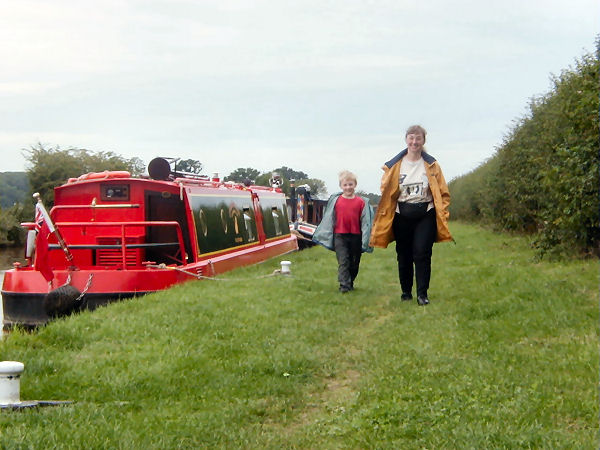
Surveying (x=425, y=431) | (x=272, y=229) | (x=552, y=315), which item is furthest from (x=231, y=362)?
(x=272, y=229)

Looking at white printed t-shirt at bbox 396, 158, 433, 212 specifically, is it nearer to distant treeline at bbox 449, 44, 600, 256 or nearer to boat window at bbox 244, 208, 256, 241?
distant treeline at bbox 449, 44, 600, 256

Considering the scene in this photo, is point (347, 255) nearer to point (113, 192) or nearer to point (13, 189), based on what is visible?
point (113, 192)

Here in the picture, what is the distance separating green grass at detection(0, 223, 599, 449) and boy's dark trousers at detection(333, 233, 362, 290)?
2.70 feet

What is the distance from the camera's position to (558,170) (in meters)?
9.86

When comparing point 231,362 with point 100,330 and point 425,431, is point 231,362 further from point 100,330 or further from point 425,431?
point 425,431

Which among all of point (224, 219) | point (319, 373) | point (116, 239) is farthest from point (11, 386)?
point (224, 219)

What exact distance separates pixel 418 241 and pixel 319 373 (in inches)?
114

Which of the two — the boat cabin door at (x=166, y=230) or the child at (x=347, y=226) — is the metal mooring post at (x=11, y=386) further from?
the boat cabin door at (x=166, y=230)

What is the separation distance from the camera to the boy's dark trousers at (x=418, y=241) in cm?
764

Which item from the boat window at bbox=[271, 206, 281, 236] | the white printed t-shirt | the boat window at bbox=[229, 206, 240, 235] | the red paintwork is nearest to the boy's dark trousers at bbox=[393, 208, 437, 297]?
the white printed t-shirt

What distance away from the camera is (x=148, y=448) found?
11.5 ft

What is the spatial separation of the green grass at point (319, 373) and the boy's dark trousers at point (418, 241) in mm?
333

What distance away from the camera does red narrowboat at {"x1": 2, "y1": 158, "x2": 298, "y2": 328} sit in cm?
949

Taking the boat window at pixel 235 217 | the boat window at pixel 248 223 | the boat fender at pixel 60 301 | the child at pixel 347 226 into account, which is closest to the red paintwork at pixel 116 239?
the boat fender at pixel 60 301
